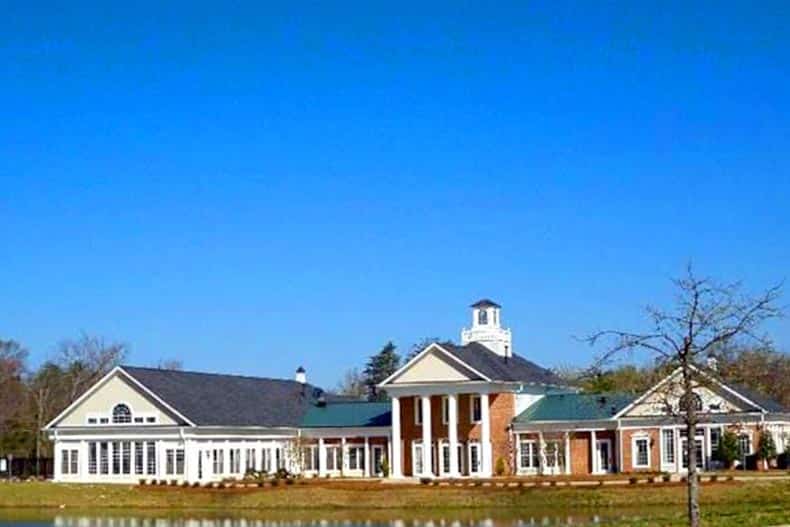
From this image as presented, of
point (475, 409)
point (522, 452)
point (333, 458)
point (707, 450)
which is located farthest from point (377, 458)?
point (707, 450)

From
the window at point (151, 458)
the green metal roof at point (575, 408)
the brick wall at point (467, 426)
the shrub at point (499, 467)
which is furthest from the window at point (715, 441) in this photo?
the window at point (151, 458)

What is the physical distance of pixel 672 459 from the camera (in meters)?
62.8

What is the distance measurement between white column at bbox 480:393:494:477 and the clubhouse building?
0.05m

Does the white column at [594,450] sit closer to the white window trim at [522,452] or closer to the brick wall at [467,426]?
the white window trim at [522,452]

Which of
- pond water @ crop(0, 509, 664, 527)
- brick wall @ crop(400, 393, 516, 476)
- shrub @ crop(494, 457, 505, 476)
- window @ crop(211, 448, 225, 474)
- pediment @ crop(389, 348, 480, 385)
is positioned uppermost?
pediment @ crop(389, 348, 480, 385)

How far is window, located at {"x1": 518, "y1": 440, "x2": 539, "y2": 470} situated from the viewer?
66875 millimetres

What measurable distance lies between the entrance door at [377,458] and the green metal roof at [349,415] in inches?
52.7

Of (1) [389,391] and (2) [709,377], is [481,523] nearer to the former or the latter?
(2) [709,377]

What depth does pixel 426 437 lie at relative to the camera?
6731 centimetres

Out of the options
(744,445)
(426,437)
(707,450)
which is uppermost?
(426,437)

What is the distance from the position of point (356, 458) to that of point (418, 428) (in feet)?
18.6

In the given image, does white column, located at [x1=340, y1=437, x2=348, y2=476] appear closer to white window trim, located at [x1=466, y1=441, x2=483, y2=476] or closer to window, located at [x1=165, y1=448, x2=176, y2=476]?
white window trim, located at [x1=466, y1=441, x2=483, y2=476]

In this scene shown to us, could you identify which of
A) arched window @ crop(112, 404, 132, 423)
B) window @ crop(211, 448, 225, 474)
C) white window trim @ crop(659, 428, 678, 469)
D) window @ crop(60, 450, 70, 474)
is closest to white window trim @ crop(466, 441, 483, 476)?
white window trim @ crop(659, 428, 678, 469)

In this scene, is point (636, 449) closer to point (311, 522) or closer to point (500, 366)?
point (500, 366)
